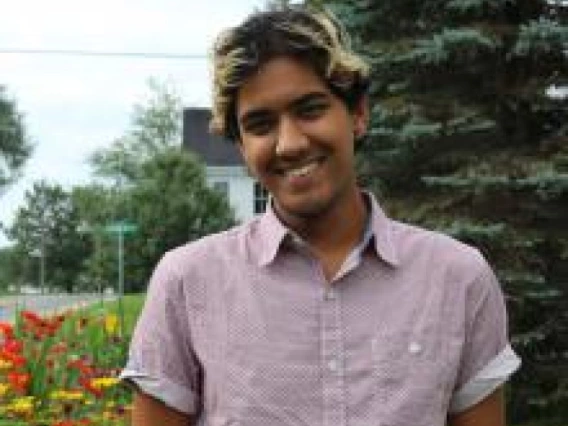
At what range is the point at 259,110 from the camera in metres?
1.84

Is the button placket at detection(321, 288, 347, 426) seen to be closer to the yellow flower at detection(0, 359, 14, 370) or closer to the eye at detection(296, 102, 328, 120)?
the eye at detection(296, 102, 328, 120)

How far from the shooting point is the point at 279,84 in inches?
72.2

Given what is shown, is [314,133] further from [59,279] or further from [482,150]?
[59,279]

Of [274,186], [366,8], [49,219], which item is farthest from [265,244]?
[49,219]

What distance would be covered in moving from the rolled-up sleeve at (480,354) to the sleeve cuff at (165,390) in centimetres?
37

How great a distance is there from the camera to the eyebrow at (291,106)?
1.83 meters

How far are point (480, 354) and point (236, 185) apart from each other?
47193 mm

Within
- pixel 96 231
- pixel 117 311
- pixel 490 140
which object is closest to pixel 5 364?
pixel 117 311

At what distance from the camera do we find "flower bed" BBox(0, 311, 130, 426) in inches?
231

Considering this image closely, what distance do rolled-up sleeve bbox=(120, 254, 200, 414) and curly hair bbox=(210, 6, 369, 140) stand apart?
246 millimetres

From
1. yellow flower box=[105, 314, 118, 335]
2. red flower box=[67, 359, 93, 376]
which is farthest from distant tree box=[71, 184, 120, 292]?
red flower box=[67, 359, 93, 376]

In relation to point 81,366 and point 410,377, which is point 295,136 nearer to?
point 410,377

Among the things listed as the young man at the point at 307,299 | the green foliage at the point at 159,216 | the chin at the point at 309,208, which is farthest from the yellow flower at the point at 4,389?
the green foliage at the point at 159,216

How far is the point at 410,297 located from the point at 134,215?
104ft
